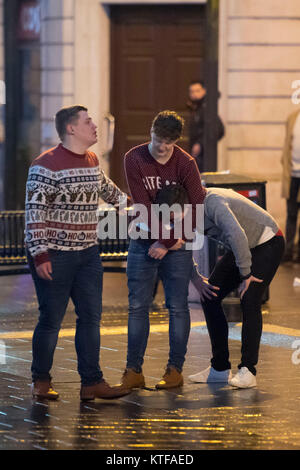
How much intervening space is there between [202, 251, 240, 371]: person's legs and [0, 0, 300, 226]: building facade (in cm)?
773

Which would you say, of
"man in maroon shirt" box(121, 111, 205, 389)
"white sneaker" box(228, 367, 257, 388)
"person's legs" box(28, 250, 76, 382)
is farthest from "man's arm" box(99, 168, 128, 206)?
"white sneaker" box(228, 367, 257, 388)

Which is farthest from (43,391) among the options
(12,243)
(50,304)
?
(12,243)

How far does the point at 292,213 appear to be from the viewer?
13.6 meters

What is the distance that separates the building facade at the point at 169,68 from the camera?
15.5 meters

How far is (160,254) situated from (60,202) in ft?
2.36

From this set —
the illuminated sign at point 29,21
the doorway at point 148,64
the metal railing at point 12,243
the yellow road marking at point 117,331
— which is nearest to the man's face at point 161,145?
the yellow road marking at point 117,331

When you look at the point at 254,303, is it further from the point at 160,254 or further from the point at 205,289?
the point at 160,254

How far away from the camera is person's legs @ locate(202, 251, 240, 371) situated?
7590 millimetres

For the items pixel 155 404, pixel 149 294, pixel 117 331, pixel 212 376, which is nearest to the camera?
pixel 155 404

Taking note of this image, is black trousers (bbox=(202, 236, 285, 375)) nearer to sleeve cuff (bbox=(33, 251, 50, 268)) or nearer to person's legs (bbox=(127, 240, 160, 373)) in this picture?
person's legs (bbox=(127, 240, 160, 373))

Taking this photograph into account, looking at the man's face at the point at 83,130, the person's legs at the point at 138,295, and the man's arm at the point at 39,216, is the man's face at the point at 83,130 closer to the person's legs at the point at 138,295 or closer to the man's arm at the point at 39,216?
the man's arm at the point at 39,216

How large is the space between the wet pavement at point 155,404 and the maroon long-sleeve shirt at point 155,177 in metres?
1.01

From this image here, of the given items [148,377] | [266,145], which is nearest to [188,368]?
[148,377]

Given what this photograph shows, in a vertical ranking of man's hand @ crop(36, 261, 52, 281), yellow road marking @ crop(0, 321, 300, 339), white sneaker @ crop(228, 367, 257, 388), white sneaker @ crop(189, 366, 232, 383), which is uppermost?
man's hand @ crop(36, 261, 52, 281)
